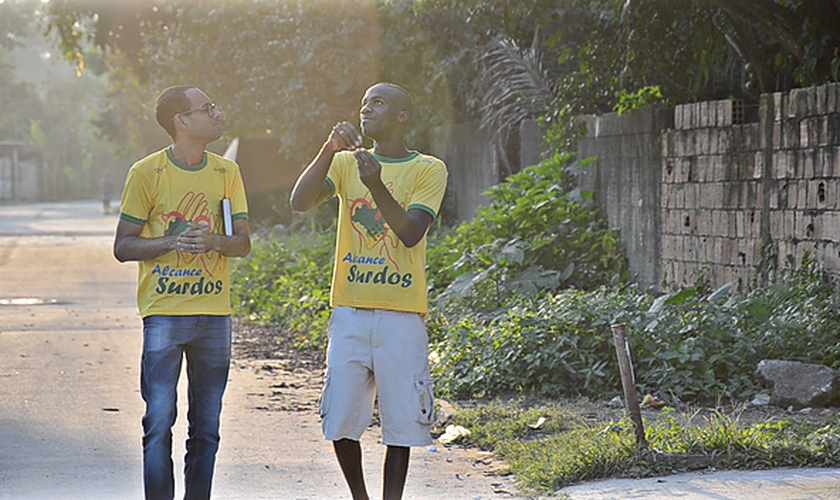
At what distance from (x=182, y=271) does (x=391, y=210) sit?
0.84 meters

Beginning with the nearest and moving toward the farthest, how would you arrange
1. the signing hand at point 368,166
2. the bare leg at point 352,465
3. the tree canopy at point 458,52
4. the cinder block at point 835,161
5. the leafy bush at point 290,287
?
1. the signing hand at point 368,166
2. the bare leg at point 352,465
3. the cinder block at point 835,161
4. the tree canopy at point 458,52
5. the leafy bush at point 290,287

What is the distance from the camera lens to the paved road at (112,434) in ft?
17.5

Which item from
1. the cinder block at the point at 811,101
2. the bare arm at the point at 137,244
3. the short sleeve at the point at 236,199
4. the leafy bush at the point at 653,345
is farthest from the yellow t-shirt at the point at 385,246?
the cinder block at the point at 811,101

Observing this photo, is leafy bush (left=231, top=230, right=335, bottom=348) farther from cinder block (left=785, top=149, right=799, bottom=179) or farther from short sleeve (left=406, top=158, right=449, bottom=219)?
short sleeve (left=406, top=158, right=449, bottom=219)

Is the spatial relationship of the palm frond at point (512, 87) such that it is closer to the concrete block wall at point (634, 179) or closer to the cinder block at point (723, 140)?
the concrete block wall at point (634, 179)

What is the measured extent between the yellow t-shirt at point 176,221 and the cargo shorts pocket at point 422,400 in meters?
0.81

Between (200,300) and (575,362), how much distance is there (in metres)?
3.41

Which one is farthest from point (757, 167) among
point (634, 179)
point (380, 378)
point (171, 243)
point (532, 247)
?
point (171, 243)

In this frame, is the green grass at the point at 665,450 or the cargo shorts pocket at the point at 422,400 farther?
the green grass at the point at 665,450

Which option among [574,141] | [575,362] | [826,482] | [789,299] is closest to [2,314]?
[574,141]

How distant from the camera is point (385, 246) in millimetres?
4492

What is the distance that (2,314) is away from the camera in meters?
11.9

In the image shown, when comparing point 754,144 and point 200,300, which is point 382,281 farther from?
point 754,144

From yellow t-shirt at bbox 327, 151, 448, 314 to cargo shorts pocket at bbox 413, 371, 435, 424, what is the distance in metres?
0.28
